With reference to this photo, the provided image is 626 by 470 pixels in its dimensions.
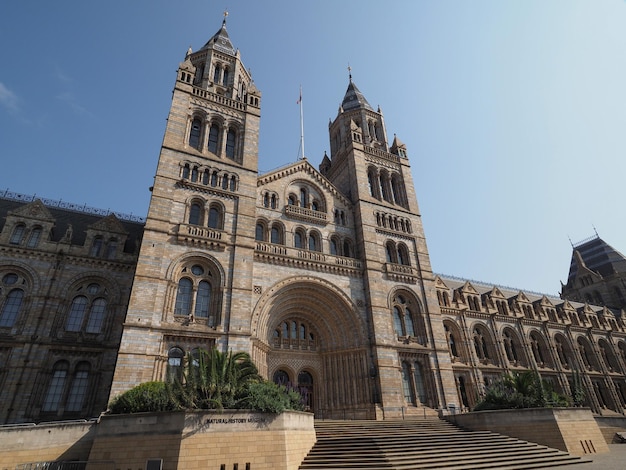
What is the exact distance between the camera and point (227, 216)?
2375cm

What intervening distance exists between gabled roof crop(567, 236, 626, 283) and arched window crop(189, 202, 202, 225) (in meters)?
65.9

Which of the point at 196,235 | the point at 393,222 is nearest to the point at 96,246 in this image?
the point at 196,235

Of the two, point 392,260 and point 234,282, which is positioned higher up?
point 392,260

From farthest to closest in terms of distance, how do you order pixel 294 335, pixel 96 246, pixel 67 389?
1. pixel 294 335
2. pixel 96 246
3. pixel 67 389

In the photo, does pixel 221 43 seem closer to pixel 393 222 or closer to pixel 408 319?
pixel 393 222

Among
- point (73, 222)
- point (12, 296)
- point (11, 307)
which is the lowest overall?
point (11, 307)

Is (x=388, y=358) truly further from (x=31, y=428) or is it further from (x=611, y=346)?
(x=611, y=346)

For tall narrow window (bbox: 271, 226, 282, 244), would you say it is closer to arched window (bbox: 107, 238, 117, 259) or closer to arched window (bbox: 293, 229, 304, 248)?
arched window (bbox: 293, 229, 304, 248)

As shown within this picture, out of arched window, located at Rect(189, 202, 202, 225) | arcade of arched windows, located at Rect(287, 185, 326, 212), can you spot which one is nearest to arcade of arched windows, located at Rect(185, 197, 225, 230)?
arched window, located at Rect(189, 202, 202, 225)

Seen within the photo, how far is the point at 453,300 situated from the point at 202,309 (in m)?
26.7

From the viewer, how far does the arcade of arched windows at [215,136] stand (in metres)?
26.0

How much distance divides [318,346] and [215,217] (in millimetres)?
11906

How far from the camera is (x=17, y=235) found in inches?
903

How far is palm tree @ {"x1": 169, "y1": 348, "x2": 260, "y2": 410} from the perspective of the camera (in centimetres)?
1318
